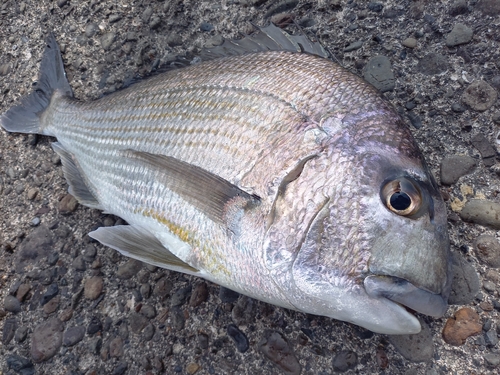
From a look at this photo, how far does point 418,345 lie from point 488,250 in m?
0.44

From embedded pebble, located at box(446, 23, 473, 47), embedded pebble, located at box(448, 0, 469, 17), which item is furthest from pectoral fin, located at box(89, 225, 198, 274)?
embedded pebble, located at box(448, 0, 469, 17)

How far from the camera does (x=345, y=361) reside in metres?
1.37

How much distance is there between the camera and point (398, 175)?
42.5 inches

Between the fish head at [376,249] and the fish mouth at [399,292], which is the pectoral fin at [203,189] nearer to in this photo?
the fish head at [376,249]

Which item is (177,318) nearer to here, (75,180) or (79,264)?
(79,264)

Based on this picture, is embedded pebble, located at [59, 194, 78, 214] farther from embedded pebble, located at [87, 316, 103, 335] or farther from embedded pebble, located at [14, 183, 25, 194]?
embedded pebble, located at [87, 316, 103, 335]

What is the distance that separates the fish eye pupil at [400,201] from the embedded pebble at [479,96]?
0.78 metres

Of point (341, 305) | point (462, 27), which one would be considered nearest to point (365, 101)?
point (341, 305)

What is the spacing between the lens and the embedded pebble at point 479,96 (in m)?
1.51

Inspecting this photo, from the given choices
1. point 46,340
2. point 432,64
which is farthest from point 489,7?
point 46,340

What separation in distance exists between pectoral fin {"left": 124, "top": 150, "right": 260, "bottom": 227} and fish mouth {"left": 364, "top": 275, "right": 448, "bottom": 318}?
416mm

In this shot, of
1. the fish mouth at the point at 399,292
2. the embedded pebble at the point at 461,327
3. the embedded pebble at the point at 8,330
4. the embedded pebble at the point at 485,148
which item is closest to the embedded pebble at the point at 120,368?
the embedded pebble at the point at 8,330

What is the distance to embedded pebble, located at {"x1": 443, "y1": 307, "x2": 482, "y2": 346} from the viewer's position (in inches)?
51.5

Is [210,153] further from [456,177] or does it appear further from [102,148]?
[456,177]
